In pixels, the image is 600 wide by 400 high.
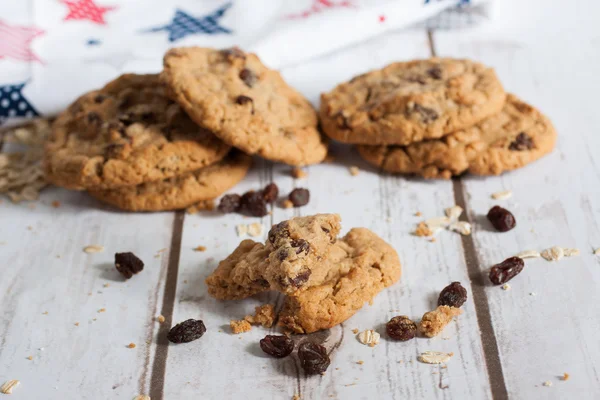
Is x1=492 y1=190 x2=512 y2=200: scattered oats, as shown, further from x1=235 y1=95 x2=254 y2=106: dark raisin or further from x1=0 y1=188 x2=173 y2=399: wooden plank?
x1=0 y1=188 x2=173 y2=399: wooden plank

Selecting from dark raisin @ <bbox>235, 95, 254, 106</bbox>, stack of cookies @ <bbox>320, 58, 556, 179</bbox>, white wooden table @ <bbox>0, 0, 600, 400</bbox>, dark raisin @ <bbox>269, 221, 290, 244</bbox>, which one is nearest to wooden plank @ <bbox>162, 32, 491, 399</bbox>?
white wooden table @ <bbox>0, 0, 600, 400</bbox>

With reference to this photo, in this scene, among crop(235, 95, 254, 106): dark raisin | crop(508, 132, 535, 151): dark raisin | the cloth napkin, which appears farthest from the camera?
the cloth napkin

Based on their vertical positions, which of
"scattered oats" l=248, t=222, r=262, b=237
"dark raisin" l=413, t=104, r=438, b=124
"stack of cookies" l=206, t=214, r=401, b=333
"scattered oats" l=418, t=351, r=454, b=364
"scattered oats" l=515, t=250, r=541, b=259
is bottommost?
"scattered oats" l=248, t=222, r=262, b=237

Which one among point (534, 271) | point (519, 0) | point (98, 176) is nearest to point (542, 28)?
point (519, 0)

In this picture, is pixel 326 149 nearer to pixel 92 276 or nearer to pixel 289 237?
pixel 289 237

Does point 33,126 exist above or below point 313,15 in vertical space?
below

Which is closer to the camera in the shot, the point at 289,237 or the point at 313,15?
the point at 289,237
